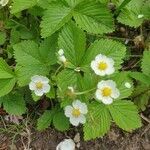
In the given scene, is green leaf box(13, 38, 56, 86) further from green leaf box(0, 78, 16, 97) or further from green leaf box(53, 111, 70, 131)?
green leaf box(53, 111, 70, 131)

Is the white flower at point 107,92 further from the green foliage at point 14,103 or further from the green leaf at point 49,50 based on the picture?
the green foliage at point 14,103

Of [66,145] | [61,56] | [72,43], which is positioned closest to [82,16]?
[72,43]

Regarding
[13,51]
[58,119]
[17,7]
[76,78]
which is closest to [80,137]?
[58,119]

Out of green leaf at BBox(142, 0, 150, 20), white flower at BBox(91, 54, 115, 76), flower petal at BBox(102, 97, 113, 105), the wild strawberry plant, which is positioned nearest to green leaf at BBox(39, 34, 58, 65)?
the wild strawberry plant

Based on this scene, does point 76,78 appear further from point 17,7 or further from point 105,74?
point 17,7

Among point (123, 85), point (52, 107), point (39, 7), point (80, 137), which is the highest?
point (39, 7)

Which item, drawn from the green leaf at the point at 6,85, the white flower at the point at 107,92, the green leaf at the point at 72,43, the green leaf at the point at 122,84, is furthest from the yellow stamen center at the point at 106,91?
the green leaf at the point at 6,85
